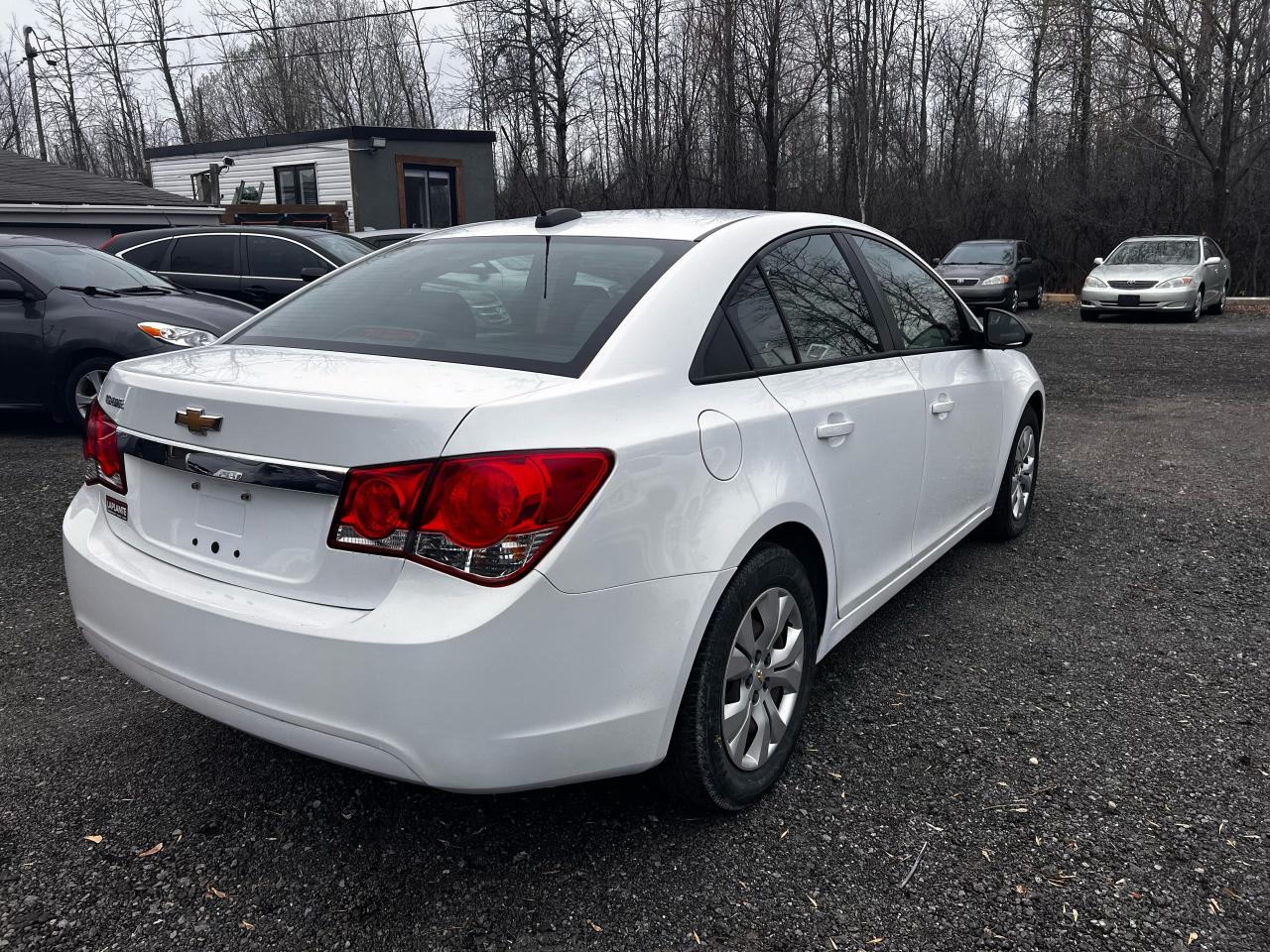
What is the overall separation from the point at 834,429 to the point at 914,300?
1.21m

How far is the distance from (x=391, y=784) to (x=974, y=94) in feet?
107

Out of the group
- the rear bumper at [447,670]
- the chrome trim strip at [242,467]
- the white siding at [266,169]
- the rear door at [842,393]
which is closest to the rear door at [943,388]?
the rear door at [842,393]

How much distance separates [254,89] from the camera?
1593 inches

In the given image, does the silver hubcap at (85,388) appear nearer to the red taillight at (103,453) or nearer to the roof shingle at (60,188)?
the red taillight at (103,453)

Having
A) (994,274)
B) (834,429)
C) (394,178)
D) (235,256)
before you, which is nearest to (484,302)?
(834,429)

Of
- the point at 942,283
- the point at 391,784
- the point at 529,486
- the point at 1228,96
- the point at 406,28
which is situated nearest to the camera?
the point at 529,486

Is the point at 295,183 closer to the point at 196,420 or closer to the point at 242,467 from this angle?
the point at 196,420

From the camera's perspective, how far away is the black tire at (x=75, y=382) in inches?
302

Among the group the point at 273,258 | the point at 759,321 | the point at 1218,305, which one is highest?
the point at 273,258

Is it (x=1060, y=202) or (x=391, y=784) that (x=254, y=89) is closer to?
(x=1060, y=202)

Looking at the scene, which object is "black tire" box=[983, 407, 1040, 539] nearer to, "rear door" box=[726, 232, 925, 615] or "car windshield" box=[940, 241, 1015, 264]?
"rear door" box=[726, 232, 925, 615]

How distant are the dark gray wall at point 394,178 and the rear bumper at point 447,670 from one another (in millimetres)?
23634

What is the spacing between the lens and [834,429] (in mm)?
3010

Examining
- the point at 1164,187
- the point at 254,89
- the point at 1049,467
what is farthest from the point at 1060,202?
the point at 254,89
